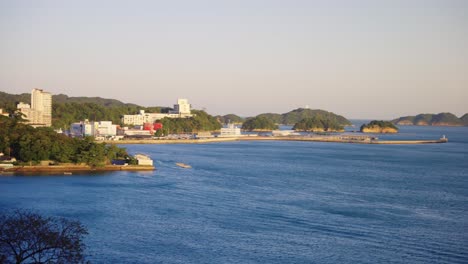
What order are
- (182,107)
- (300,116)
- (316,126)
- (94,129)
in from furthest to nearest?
(300,116) → (316,126) → (182,107) → (94,129)

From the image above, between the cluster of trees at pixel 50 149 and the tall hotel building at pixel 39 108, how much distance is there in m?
16.0

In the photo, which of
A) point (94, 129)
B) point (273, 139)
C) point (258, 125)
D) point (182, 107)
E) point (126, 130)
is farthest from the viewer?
point (258, 125)

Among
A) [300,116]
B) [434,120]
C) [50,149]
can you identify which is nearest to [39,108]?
[50,149]

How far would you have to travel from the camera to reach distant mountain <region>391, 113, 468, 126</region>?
9162 centimetres

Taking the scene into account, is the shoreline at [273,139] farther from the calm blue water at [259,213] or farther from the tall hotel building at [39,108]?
the calm blue water at [259,213]

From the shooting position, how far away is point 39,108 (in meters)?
35.7

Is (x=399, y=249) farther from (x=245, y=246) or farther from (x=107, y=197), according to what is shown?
(x=107, y=197)

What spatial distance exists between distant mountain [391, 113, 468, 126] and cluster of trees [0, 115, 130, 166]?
8198 centimetres

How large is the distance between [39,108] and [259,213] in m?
27.9

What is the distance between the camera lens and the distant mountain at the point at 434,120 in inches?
3607

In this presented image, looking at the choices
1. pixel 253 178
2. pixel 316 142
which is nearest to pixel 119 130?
pixel 316 142

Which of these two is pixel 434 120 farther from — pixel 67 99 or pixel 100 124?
pixel 100 124

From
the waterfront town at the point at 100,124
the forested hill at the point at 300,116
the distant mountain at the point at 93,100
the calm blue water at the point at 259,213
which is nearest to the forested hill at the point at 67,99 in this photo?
the distant mountain at the point at 93,100

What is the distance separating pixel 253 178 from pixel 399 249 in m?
7.70
